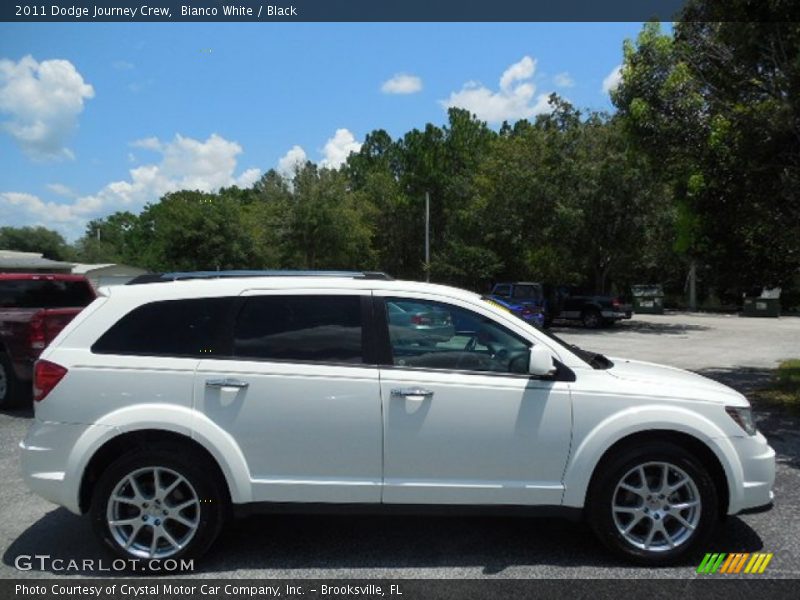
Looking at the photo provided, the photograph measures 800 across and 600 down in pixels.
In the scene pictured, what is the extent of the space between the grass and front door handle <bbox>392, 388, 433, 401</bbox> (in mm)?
7175

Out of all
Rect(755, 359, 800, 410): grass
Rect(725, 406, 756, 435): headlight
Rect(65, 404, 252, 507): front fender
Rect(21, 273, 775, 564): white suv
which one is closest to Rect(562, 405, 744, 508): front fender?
Rect(21, 273, 775, 564): white suv

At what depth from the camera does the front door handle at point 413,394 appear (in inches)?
161

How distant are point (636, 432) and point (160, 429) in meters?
2.87

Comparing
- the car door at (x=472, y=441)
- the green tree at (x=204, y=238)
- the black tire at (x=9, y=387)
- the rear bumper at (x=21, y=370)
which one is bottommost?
the black tire at (x=9, y=387)

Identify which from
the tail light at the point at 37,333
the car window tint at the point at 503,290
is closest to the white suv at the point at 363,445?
the tail light at the point at 37,333

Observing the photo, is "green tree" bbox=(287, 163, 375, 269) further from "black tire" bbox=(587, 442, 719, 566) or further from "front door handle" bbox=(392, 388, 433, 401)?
"black tire" bbox=(587, 442, 719, 566)

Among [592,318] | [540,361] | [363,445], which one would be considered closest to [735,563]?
[540,361]

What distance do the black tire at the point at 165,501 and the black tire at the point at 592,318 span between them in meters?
25.2

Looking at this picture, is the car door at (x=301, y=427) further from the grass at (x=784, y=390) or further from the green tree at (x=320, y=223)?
the green tree at (x=320, y=223)

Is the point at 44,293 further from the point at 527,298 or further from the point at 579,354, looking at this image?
the point at 527,298

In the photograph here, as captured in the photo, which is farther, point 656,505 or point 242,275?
point 242,275

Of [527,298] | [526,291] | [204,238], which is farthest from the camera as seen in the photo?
[204,238]

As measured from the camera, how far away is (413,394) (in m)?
4.11

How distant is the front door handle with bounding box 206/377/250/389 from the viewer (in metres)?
4.10
